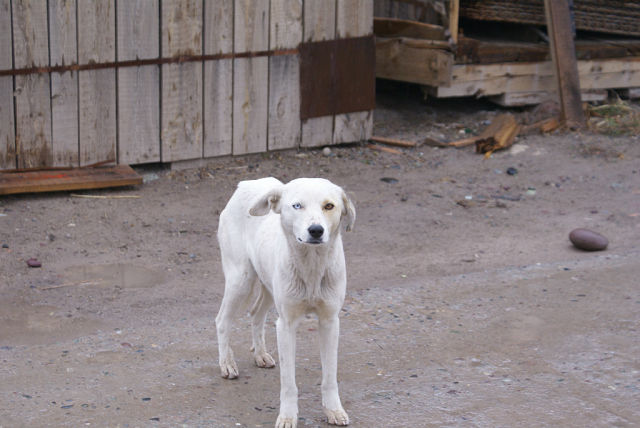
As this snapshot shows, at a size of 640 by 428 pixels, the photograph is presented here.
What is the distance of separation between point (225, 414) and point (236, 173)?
458 cm

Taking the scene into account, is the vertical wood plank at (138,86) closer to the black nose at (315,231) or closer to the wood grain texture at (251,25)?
the wood grain texture at (251,25)

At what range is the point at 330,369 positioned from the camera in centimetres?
424

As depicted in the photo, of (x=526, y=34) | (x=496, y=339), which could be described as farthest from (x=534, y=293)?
(x=526, y=34)

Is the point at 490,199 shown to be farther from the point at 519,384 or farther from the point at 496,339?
the point at 519,384

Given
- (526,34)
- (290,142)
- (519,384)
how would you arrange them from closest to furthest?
(519,384) → (290,142) → (526,34)

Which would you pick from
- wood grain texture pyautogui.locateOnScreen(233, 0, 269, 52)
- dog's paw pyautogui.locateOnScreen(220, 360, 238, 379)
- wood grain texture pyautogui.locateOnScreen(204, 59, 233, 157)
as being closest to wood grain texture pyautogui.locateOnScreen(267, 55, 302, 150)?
wood grain texture pyautogui.locateOnScreen(233, 0, 269, 52)

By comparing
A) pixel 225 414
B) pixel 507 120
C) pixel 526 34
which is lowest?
pixel 225 414

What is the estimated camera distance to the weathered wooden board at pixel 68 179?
749 centimetres

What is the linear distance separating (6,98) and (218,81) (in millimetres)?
2075

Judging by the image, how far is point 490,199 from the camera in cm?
830

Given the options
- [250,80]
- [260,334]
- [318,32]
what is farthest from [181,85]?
[260,334]

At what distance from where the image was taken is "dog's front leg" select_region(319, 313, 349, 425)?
13.9 feet

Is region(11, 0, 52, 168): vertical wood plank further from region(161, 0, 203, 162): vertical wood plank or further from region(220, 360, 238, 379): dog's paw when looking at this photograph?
region(220, 360, 238, 379): dog's paw

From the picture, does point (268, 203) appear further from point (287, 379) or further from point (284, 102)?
point (284, 102)
